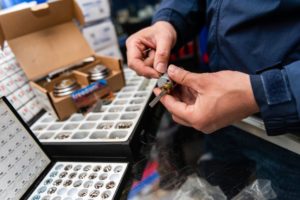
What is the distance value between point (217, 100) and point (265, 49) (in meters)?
0.18

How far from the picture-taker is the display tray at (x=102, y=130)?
612mm

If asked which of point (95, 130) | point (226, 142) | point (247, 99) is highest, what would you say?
point (247, 99)

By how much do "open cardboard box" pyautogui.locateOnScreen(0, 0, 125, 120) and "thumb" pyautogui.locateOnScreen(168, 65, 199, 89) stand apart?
31 centimetres

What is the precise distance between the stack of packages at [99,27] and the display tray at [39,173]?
1.73 ft

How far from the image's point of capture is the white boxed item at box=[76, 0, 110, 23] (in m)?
0.97

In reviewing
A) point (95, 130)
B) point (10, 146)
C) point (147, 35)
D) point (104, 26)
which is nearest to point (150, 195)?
point (95, 130)

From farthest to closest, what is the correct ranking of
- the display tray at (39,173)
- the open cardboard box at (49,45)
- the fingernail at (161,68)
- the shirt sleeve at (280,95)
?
the open cardboard box at (49,45), the fingernail at (161,68), the display tray at (39,173), the shirt sleeve at (280,95)

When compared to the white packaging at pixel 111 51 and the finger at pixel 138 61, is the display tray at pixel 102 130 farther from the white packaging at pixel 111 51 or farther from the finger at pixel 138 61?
the white packaging at pixel 111 51

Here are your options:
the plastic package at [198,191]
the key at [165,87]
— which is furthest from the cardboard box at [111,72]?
the plastic package at [198,191]

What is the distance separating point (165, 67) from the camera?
0.64 m

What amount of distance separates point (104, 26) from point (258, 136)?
0.71 metres

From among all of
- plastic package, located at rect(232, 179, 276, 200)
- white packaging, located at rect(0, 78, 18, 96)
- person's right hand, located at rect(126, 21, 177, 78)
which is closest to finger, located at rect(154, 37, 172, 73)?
person's right hand, located at rect(126, 21, 177, 78)

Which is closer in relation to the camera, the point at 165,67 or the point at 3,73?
the point at 165,67

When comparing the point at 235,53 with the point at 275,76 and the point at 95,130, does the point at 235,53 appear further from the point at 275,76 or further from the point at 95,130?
the point at 95,130
